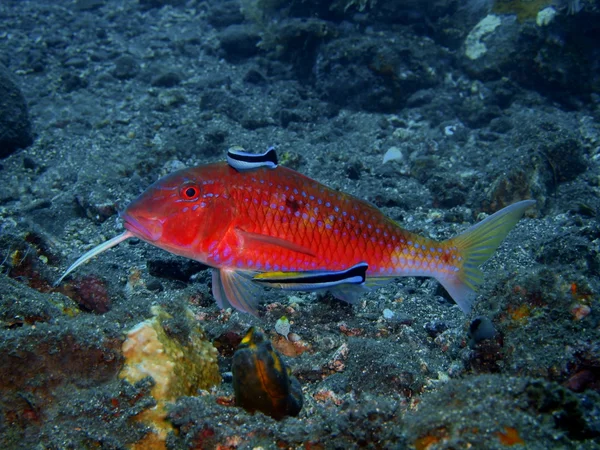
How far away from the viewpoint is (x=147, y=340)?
2.79 m

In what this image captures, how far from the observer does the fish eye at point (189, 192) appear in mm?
2999

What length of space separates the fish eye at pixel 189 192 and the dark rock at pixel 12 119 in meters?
6.87

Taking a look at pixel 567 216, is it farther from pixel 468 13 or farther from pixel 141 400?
pixel 468 13

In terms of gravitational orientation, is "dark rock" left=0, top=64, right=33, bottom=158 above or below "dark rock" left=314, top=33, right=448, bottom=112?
below

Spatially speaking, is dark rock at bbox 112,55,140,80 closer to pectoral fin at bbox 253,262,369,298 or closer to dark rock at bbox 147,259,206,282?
dark rock at bbox 147,259,206,282

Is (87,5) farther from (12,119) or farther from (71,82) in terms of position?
(12,119)

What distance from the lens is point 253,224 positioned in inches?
120

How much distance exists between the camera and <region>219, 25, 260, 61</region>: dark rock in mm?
12031

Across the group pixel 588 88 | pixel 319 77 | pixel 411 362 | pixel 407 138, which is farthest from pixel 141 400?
pixel 588 88

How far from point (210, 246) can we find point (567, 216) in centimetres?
558

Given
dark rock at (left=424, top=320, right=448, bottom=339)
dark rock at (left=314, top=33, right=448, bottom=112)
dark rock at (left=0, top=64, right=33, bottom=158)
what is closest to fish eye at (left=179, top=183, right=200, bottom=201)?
dark rock at (left=424, top=320, right=448, bottom=339)

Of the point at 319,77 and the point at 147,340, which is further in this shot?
the point at 319,77

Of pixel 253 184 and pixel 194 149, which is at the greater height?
pixel 253 184

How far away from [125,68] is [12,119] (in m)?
3.81
